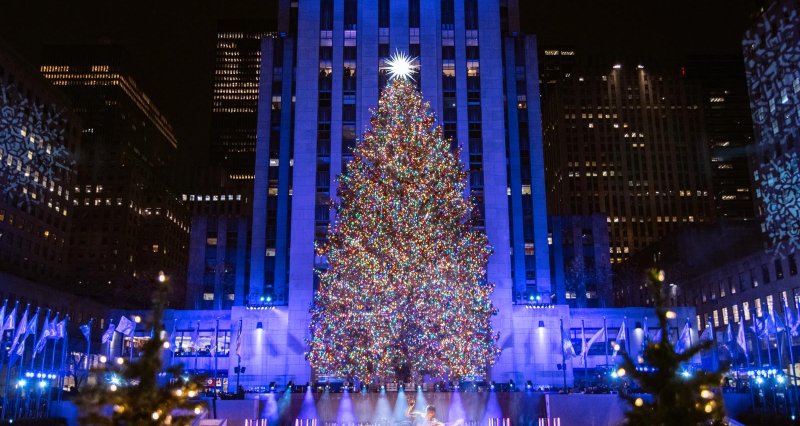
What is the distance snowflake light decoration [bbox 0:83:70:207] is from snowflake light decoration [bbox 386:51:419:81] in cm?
6480

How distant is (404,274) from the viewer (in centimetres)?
4047

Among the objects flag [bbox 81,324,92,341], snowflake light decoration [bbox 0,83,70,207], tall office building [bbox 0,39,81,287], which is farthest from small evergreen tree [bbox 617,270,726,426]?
snowflake light decoration [bbox 0,83,70,207]

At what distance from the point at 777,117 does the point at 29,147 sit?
4224 inches

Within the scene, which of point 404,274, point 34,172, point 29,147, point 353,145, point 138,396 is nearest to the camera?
point 138,396

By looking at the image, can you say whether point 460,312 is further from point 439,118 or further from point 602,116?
point 602,116

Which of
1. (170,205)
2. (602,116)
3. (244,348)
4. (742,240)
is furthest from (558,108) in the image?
(244,348)

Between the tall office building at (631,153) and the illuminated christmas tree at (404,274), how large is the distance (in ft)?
422

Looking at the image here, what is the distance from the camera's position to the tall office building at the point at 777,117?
245ft

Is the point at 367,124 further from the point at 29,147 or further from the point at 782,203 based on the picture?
the point at 29,147

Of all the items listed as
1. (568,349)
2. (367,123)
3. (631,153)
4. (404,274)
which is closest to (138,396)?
(404,274)

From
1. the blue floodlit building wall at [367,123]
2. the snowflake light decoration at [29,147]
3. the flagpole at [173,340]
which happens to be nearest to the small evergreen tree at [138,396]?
the blue floodlit building wall at [367,123]

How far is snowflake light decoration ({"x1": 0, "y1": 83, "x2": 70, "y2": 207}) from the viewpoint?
10544 centimetres

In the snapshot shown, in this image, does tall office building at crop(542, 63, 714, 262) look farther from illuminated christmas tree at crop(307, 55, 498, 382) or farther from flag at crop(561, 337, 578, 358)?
illuminated christmas tree at crop(307, 55, 498, 382)

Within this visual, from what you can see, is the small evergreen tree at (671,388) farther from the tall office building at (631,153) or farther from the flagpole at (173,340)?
the tall office building at (631,153)
